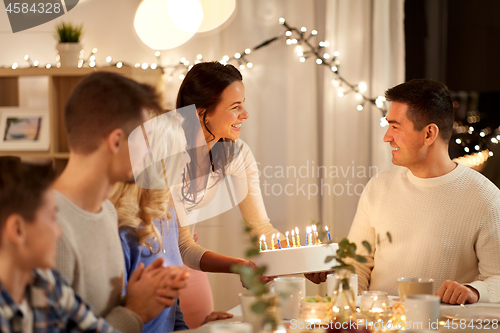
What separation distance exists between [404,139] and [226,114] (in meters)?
0.82

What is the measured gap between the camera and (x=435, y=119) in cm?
215

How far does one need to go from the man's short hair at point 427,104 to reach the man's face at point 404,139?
1.0 inches

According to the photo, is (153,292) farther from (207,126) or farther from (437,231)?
(437,231)

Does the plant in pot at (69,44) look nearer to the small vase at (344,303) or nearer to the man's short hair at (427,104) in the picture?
the man's short hair at (427,104)

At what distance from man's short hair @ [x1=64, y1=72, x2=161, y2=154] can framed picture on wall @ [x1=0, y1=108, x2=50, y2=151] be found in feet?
5.94

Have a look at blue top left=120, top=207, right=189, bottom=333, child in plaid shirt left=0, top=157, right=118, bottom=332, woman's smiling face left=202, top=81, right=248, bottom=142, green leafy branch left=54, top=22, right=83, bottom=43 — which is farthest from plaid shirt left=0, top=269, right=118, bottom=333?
green leafy branch left=54, top=22, right=83, bottom=43

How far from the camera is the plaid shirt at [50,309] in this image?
883 mm

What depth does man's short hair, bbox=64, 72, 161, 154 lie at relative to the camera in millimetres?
1098

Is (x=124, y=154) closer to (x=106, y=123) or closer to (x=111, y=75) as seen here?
(x=106, y=123)

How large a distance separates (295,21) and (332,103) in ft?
1.94

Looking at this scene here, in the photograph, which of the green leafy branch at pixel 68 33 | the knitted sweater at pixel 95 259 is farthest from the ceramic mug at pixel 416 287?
the green leafy branch at pixel 68 33

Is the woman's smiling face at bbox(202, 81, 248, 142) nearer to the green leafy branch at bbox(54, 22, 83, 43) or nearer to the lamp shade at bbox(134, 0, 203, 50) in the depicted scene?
the lamp shade at bbox(134, 0, 203, 50)

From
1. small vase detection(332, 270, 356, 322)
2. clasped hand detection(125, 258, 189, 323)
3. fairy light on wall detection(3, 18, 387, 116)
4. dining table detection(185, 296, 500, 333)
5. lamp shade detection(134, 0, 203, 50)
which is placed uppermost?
lamp shade detection(134, 0, 203, 50)

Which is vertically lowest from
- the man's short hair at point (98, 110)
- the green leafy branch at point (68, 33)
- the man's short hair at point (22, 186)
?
the man's short hair at point (22, 186)
